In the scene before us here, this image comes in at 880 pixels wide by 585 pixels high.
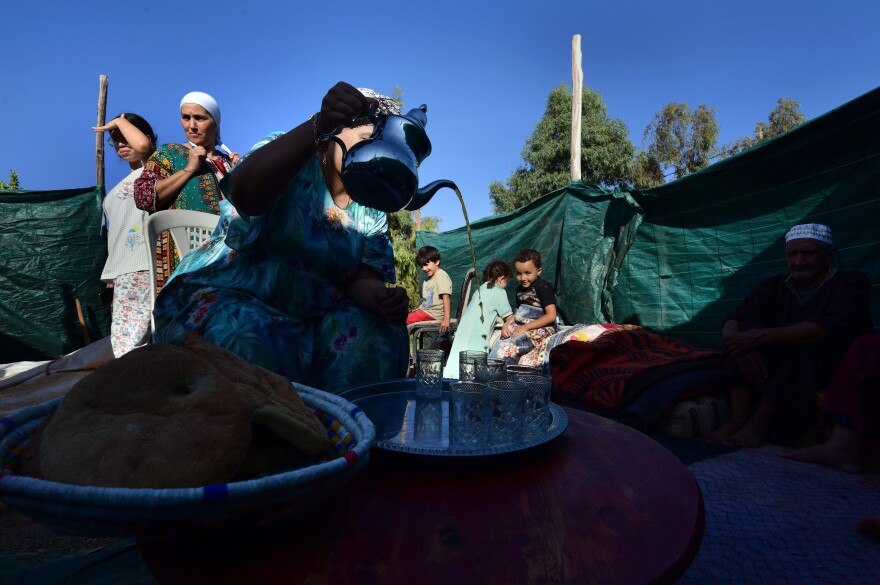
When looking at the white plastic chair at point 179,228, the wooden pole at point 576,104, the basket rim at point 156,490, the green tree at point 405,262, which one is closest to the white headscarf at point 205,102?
the white plastic chair at point 179,228

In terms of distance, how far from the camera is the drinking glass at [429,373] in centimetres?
136

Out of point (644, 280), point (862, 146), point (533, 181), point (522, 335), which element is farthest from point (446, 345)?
point (533, 181)

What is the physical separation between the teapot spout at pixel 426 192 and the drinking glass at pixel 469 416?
1.95ft

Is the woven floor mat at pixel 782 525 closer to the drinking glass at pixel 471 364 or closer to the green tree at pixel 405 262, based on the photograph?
the drinking glass at pixel 471 364

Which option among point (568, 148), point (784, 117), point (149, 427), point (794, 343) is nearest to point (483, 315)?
point (794, 343)

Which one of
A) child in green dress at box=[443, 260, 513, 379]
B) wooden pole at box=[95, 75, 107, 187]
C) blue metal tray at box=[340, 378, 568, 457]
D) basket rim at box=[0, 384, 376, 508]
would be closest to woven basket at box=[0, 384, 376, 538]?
basket rim at box=[0, 384, 376, 508]

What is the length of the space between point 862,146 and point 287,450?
13.6 feet

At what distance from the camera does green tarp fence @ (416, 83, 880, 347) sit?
3.23m

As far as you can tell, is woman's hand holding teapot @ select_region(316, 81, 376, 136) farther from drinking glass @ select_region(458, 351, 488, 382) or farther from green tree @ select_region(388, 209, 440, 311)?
green tree @ select_region(388, 209, 440, 311)

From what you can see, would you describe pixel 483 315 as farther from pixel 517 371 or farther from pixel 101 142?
pixel 101 142

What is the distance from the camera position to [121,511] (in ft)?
1.58

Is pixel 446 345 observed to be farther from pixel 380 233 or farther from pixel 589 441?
pixel 589 441

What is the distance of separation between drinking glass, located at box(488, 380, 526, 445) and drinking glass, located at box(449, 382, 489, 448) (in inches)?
0.6

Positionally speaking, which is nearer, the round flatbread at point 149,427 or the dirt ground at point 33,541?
the round flatbread at point 149,427
